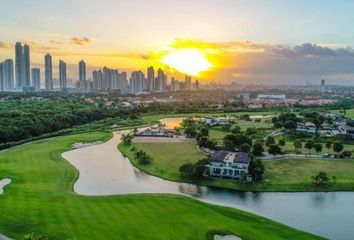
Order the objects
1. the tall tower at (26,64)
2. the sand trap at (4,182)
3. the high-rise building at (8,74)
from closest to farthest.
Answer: the sand trap at (4,182) → the tall tower at (26,64) → the high-rise building at (8,74)

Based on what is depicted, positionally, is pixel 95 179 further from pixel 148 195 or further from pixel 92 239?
pixel 92 239

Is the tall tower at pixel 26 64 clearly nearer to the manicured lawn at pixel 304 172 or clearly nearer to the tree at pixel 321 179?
the manicured lawn at pixel 304 172

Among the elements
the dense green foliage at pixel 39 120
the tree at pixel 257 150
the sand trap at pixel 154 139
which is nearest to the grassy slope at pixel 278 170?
the tree at pixel 257 150

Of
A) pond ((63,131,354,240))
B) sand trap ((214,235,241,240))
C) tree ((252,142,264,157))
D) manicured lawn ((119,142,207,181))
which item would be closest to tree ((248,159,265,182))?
pond ((63,131,354,240))

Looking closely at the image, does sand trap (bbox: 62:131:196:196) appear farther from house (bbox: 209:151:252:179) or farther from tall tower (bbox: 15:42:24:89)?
tall tower (bbox: 15:42:24:89)

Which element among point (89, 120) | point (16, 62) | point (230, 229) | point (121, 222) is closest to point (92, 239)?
point (121, 222)

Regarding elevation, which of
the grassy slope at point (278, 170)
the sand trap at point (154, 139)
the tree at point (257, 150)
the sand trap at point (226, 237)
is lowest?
the sand trap at point (226, 237)

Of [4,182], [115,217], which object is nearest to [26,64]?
[4,182]
